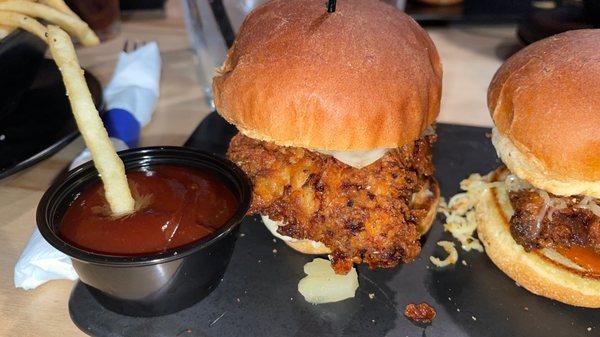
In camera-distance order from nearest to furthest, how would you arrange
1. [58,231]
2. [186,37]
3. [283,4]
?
1. [58,231]
2. [283,4]
3. [186,37]

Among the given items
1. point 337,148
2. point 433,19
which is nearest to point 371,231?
point 337,148

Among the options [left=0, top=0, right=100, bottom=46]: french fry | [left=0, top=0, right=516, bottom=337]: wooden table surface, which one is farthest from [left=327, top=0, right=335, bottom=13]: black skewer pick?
[left=0, top=0, right=516, bottom=337]: wooden table surface

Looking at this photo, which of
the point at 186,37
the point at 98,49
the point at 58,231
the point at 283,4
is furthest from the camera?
the point at 186,37

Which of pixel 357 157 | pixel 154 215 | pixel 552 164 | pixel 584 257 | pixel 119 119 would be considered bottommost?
pixel 119 119

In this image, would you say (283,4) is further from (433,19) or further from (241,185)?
(433,19)

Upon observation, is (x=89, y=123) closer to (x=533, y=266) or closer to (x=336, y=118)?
(x=336, y=118)

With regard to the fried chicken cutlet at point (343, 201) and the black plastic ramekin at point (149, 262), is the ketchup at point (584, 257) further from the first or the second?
the black plastic ramekin at point (149, 262)

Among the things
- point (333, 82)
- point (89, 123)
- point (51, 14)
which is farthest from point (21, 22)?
point (333, 82)

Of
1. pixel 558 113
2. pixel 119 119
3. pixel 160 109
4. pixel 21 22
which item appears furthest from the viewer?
pixel 160 109
